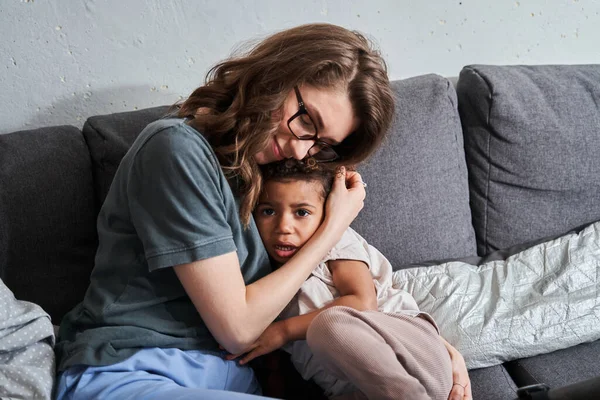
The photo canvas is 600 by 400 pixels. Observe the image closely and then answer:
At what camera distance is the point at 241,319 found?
3.99 feet

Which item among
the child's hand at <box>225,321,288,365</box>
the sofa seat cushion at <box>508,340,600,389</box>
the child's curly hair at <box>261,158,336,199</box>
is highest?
the child's curly hair at <box>261,158,336,199</box>

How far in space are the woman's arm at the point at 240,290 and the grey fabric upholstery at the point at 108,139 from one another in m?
0.46

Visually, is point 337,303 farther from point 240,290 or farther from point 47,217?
point 47,217

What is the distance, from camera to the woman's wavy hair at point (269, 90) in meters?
1.24

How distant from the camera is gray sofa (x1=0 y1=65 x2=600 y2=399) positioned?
4.77 feet

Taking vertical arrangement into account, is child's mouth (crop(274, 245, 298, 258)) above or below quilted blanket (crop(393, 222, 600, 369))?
above

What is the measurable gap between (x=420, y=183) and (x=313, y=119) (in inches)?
21.8

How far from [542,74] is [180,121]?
3.96 feet

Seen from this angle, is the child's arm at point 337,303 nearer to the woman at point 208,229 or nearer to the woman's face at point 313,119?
the woman at point 208,229

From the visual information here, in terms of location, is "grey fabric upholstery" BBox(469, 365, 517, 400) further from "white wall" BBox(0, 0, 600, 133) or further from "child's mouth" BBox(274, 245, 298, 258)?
"white wall" BBox(0, 0, 600, 133)

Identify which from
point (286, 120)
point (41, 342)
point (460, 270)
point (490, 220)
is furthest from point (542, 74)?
point (41, 342)

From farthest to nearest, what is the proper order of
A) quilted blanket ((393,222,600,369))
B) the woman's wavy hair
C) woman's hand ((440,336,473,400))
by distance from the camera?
quilted blanket ((393,222,600,369)) → woman's hand ((440,336,473,400)) → the woman's wavy hair

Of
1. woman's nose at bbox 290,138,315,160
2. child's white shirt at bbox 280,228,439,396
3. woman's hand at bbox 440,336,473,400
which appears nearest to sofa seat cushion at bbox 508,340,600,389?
woman's hand at bbox 440,336,473,400

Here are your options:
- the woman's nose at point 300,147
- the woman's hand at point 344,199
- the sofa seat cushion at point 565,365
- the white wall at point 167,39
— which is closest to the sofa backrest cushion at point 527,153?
the white wall at point 167,39
